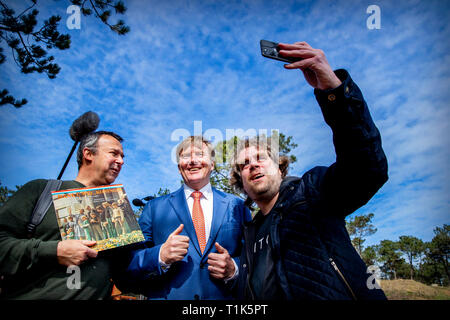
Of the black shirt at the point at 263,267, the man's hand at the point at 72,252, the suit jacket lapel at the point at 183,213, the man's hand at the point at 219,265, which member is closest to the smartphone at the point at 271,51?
the black shirt at the point at 263,267

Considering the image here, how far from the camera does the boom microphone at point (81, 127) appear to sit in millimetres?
2705

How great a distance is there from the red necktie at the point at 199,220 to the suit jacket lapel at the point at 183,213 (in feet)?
0.19

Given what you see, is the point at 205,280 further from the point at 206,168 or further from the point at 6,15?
the point at 6,15

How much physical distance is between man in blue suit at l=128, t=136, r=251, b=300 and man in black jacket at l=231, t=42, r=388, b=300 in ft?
1.19

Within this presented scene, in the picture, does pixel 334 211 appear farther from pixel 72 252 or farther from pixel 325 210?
pixel 72 252

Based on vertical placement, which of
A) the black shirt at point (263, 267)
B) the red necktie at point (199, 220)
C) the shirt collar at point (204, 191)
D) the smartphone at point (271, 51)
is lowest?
the black shirt at point (263, 267)

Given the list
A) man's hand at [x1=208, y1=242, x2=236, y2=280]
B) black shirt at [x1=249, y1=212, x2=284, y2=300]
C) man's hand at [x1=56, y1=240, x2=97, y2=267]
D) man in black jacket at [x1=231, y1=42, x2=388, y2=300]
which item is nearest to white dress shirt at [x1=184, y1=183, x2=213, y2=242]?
man's hand at [x1=208, y1=242, x2=236, y2=280]

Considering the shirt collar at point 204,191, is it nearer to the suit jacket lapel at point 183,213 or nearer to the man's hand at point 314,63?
the suit jacket lapel at point 183,213

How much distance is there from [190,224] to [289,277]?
1.24m

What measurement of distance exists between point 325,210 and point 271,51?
1316 millimetres

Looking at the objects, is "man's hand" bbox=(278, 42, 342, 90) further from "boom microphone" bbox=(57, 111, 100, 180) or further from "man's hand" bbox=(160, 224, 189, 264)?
"boom microphone" bbox=(57, 111, 100, 180)

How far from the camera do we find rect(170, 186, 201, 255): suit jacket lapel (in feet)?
8.40
